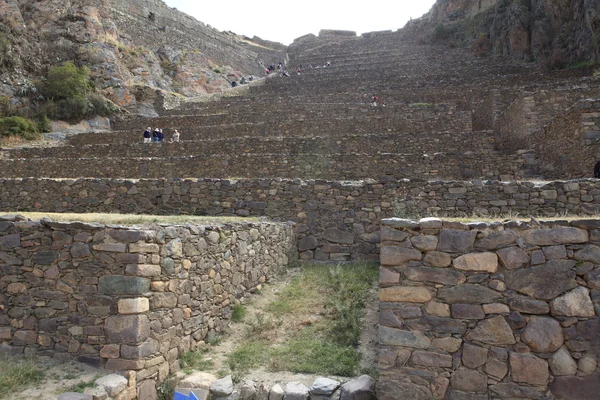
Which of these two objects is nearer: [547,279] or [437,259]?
[547,279]

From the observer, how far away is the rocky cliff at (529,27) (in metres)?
24.0

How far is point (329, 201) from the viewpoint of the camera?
10.1 metres

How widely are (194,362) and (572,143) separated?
11.3m

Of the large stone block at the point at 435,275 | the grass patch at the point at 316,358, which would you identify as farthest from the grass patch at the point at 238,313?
the large stone block at the point at 435,275

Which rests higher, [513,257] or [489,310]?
[513,257]

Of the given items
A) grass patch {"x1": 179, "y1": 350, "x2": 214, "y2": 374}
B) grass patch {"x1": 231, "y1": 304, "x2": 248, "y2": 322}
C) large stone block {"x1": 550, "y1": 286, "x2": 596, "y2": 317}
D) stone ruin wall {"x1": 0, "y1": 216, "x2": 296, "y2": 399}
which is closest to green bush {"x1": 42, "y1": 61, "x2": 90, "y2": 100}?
stone ruin wall {"x1": 0, "y1": 216, "x2": 296, "y2": 399}

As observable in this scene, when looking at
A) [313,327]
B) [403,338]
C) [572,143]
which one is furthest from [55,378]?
[572,143]

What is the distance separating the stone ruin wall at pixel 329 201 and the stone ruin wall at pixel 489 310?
4769 millimetres

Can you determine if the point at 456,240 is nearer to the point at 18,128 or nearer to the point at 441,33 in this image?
the point at 18,128

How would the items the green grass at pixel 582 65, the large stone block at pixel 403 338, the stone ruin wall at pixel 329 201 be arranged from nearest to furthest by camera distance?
the large stone block at pixel 403 338 → the stone ruin wall at pixel 329 201 → the green grass at pixel 582 65

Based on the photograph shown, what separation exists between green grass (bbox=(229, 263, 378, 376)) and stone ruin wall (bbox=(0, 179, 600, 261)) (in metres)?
1.34

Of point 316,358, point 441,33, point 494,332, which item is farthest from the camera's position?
point 441,33

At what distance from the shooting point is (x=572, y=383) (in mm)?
4180

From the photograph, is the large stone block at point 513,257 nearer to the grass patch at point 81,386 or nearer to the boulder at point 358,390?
the boulder at point 358,390
